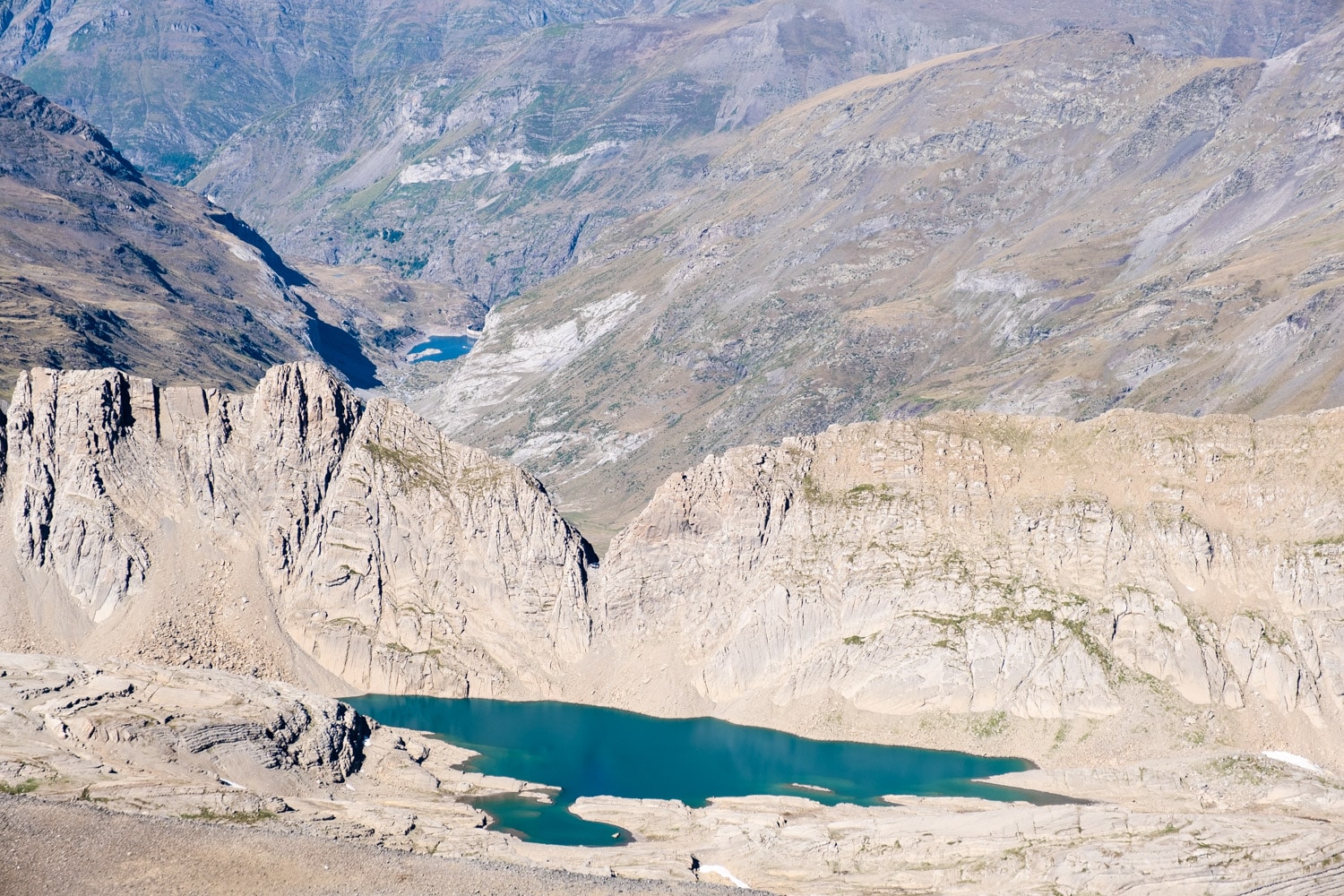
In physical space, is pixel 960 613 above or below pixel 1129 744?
above

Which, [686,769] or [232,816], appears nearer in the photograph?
[232,816]

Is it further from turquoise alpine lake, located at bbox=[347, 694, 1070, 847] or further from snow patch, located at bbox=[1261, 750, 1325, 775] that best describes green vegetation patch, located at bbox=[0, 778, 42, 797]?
snow patch, located at bbox=[1261, 750, 1325, 775]

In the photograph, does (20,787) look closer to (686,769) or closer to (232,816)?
(232,816)

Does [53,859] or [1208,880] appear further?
[1208,880]

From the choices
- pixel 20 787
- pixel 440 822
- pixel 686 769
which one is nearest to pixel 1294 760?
pixel 686 769

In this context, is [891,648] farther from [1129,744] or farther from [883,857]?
[883,857]

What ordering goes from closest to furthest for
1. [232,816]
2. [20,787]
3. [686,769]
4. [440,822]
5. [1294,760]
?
[20,787], [232,816], [440,822], [1294,760], [686,769]

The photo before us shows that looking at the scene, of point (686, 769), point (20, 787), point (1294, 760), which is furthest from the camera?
point (686, 769)

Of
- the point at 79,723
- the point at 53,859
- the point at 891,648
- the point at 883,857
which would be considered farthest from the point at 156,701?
the point at 891,648

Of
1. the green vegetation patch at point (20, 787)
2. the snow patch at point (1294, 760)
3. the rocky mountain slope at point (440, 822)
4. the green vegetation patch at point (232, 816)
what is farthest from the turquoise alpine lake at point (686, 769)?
the green vegetation patch at point (20, 787)
